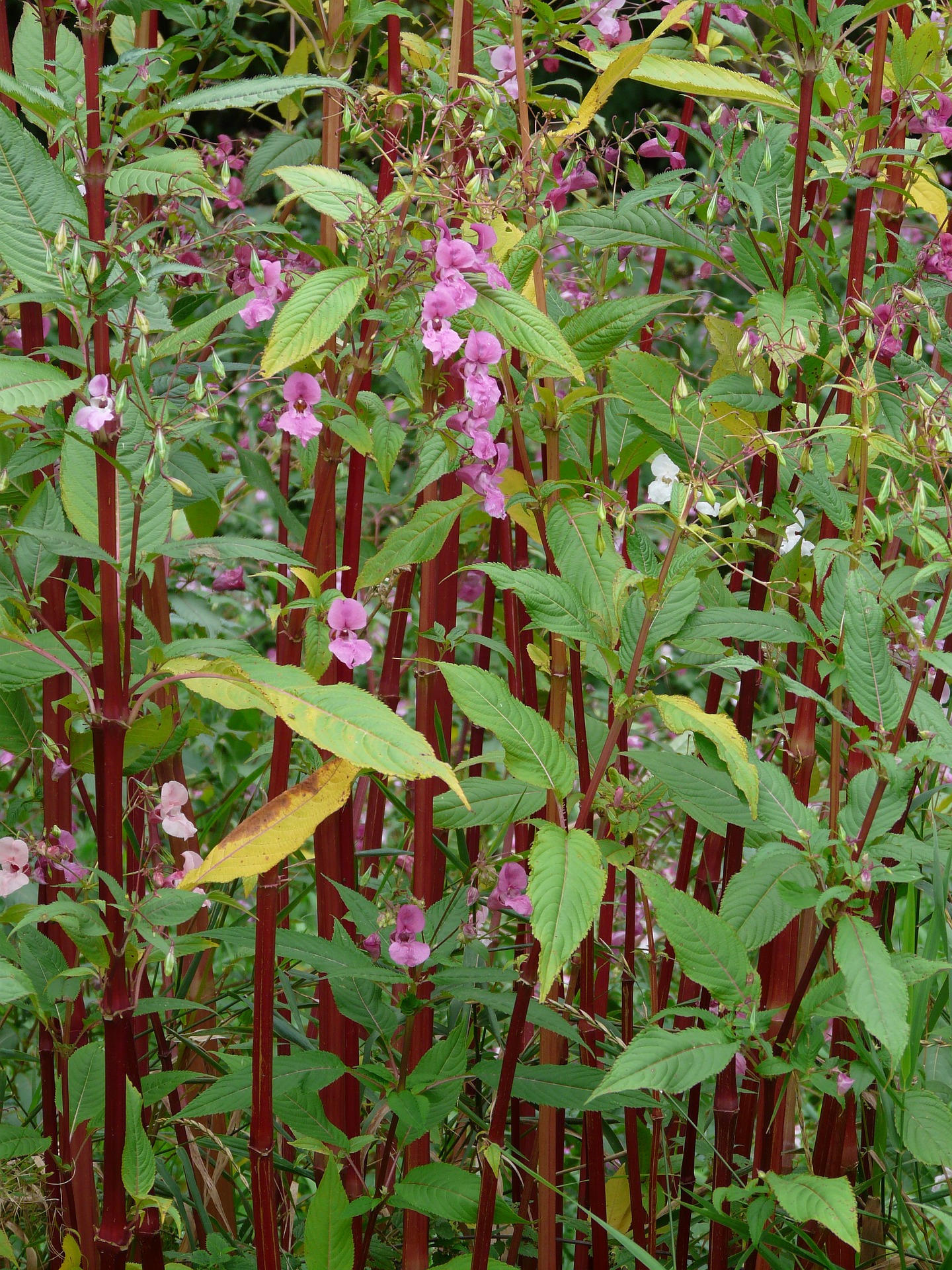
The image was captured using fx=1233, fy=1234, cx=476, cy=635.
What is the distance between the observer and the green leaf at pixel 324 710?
742 millimetres

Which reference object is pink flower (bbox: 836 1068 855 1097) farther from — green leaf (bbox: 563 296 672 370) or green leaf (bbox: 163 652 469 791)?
green leaf (bbox: 563 296 672 370)

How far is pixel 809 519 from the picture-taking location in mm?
1495

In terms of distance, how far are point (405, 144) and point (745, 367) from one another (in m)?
0.42

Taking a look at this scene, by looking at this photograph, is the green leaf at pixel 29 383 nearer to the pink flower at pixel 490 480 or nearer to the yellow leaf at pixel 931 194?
the pink flower at pixel 490 480

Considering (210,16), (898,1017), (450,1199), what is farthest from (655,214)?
(450,1199)

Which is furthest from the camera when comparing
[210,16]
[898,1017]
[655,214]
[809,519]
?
[809,519]

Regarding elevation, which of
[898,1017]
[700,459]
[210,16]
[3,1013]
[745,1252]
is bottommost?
[3,1013]

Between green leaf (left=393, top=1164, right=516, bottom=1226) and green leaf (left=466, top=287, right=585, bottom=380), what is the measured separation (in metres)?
0.64

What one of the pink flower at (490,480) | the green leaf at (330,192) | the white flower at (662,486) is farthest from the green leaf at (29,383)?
the white flower at (662,486)

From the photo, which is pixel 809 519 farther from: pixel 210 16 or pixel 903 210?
pixel 210 16

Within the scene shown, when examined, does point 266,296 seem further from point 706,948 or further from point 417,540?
point 706,948

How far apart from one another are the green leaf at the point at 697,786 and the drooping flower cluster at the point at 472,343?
249 mm

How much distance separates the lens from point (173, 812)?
1047 mm

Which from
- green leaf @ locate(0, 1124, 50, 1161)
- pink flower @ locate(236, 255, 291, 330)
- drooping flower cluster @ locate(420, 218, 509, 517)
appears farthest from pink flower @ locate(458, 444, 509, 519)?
green leaf @ locate(0, 1124, 50, 1161)
